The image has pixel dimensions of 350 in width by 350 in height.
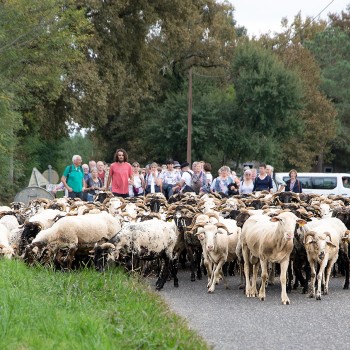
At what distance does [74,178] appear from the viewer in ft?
71.5

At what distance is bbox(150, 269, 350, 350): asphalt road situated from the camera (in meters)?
10.2

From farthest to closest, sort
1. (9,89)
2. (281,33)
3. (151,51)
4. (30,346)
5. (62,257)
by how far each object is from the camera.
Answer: (281,33)
(151,51)
(9,89)
(62,257)
(30,346)

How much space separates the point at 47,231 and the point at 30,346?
6693mm

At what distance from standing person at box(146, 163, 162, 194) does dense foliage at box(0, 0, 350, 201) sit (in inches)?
168

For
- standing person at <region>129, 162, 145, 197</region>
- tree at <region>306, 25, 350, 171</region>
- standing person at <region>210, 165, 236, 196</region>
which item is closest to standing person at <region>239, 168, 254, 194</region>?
standing person at <region>210, 165, 236, 196</region>

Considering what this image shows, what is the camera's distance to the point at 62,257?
1507 cm

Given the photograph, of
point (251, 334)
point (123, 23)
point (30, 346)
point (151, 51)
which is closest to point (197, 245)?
point (251, 334)

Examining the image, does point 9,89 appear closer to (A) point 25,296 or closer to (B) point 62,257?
(B) point 62,257

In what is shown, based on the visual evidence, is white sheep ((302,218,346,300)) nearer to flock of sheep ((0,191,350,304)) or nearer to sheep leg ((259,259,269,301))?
flock of sheep ((0,191,350,304))

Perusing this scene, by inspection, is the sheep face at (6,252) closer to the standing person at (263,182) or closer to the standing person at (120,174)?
the standing person at (120,174)

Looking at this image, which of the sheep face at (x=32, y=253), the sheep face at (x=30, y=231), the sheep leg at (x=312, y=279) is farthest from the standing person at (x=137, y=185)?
the sheep leg at (x=312, y=279)

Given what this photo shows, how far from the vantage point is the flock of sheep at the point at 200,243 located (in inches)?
554

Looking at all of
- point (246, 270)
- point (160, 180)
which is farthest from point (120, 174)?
point (246, 270)

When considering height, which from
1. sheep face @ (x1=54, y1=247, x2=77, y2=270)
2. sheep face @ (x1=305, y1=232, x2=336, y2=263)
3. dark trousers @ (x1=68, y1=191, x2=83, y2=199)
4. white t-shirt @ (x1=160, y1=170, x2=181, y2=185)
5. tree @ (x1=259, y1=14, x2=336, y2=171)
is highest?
tree @ (x1=259, y1=14, x2=336, y2=171)
